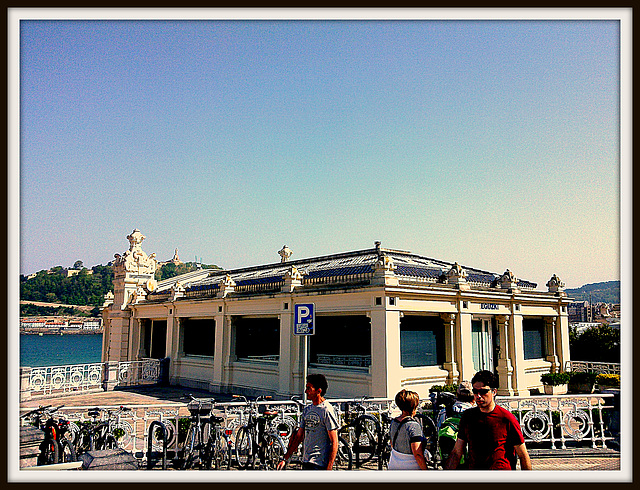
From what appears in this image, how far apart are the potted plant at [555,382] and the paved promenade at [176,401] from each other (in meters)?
12.8

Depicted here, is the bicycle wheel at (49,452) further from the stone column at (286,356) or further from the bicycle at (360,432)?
the stone column at (286,356)

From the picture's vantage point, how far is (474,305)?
68.0 ft

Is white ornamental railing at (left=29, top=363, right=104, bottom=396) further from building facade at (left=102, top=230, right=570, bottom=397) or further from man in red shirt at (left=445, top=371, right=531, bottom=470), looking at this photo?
man in red shirt at (left=445, top=371, right=531, bottom=470)

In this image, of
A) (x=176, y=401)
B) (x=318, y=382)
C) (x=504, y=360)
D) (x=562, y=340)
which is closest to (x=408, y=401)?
(x=318, y=382)

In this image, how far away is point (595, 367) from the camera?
24.7 m

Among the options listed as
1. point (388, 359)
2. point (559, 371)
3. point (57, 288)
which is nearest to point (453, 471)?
point (388, 359)

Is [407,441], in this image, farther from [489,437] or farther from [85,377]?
[85,377]

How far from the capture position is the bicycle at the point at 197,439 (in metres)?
9.93

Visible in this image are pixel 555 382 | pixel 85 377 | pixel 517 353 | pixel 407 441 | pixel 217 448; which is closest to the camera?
pixel 407 441

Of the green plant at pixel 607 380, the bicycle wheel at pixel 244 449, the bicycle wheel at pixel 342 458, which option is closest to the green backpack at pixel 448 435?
the bicycle wheel at pixel 342 458

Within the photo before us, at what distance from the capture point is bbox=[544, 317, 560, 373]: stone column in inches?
1001

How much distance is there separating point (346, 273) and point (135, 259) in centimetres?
1631

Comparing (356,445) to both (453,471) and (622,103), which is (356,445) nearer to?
(453,471)

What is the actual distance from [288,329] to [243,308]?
335 centimetres
